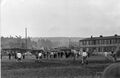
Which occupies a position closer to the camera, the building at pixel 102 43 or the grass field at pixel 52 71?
the grass field at pixel 52 71

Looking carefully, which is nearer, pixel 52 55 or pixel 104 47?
pixel 52 55

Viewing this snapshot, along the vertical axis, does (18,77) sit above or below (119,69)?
below

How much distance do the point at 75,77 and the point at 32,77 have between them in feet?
8.72

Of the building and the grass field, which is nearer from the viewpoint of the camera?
the grass field

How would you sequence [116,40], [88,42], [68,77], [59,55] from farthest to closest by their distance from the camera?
[88,42] → [116,40] → [59,55] → [68,77]

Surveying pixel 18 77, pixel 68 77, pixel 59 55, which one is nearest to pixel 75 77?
pixel 68 77

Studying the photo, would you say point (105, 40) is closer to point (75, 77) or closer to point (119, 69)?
point (75, 77)

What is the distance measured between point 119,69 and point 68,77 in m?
14.3

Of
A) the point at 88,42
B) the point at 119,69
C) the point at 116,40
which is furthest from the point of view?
the point at 88,42

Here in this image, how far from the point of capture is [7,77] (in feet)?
61.4

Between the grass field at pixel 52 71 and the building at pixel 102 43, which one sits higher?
the building at pixel 102 43

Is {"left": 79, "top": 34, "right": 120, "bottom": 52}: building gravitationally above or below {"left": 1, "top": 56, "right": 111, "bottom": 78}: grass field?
above

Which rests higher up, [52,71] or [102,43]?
[102,43]

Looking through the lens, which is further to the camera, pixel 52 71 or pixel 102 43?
pixel 102 43
